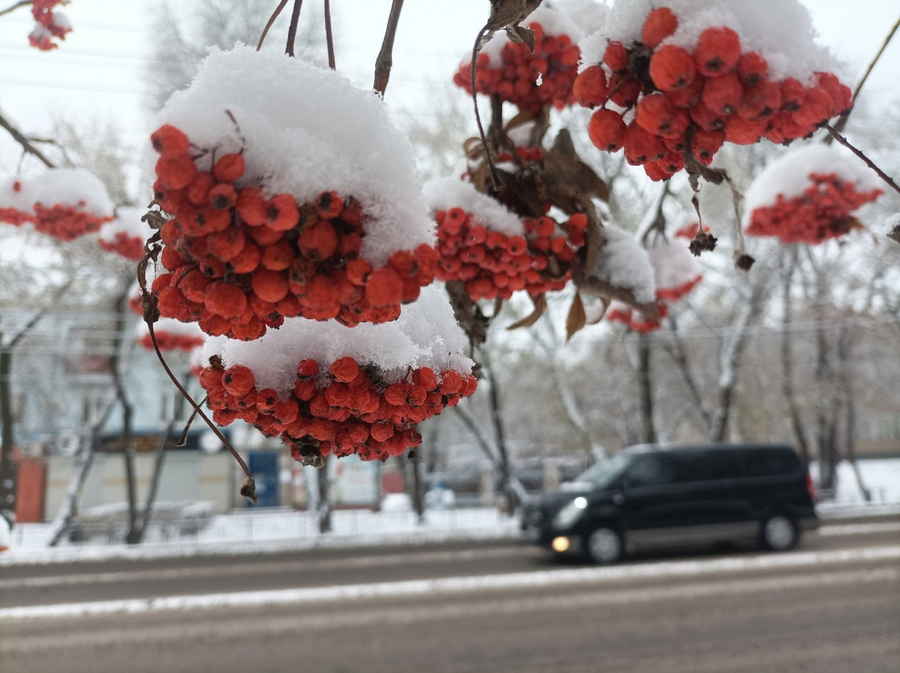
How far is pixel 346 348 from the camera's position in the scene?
91cm

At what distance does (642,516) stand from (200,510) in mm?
8522

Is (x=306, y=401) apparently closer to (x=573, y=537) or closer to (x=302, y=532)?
(x=573, y=537)

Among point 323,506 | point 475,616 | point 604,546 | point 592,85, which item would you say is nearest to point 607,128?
point 592,85

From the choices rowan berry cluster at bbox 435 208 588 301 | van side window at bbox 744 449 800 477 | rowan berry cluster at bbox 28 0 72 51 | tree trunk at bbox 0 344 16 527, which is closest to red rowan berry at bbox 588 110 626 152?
rowan berry cluster at bbox 435 208 588 301

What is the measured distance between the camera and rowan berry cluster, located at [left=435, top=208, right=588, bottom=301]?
1387mm

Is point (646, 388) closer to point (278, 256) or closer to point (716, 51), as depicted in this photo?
point (716, 51)

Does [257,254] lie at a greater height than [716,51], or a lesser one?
lesser

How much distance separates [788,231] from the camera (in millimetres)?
2594

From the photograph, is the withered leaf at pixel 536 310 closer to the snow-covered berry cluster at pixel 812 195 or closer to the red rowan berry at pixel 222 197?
the red rowan berry at pixel 222 197

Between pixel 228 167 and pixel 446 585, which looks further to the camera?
pixel 446 585

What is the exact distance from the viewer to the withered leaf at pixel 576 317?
1646 millimetres

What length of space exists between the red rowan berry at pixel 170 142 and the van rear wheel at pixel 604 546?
860 centimetres

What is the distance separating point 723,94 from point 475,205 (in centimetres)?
78

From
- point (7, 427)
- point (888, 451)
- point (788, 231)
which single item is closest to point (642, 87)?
point (788, 231)
